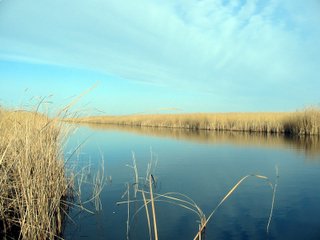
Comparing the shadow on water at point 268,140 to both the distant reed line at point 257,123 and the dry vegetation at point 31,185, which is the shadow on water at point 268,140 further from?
the dry vegetation at point 31,185

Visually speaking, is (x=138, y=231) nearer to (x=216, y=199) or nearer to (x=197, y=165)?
(x=216, y=199)

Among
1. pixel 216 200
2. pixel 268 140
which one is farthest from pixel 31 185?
pixel 268 140

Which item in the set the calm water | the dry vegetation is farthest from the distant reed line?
the dry vegetation

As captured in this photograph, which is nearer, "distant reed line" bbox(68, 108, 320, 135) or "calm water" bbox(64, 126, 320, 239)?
"calm water" bbox(64, 126, 320, 239)

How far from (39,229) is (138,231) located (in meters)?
1.10

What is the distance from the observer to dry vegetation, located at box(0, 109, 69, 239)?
8.88 ft

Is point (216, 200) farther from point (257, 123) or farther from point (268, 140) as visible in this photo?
point (257, 123)

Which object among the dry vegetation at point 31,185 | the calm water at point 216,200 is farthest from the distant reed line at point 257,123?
the dry vegetation at point 31,185

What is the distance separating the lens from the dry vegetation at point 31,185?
2.71 metres

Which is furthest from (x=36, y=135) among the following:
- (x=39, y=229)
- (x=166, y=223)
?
(x=166, y=223)

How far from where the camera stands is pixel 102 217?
3.78 meters

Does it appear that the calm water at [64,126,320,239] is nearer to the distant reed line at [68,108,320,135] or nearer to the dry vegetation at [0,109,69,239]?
the dry vegetation at [0,109,69,239]

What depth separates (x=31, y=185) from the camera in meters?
2.73

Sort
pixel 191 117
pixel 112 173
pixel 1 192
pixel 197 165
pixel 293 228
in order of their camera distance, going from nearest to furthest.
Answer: pixel 1 192
pixel 293 228
pixel 112 173
pixel 197 165
pixel 191 117
